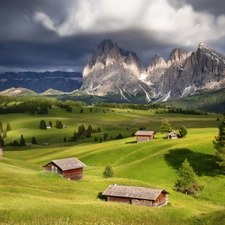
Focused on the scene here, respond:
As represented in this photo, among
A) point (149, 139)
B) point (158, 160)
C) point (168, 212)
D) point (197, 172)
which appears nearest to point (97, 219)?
point (168, 212)

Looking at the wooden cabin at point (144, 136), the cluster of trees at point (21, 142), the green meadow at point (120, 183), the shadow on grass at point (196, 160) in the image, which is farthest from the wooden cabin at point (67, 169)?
the cluster of trees at point (21, 142)

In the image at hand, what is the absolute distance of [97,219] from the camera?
3209cm

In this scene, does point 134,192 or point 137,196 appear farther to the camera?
point 134,192

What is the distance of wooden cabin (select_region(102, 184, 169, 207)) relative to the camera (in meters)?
45.3

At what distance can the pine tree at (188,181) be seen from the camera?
184 feet

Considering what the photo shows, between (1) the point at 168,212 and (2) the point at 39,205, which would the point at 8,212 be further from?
(1) the point at 168,212

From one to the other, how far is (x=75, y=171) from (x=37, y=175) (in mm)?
11917

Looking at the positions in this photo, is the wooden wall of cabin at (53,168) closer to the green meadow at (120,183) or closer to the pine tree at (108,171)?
the green meadow at (120,183)

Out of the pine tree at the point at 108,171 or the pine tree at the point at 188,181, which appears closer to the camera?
the pine tree at the point at 188,181

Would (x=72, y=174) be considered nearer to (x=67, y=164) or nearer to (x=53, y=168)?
(x=67, y=164)

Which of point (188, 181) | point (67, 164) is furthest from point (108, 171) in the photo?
point (188, 181)

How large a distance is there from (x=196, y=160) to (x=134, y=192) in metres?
32.2

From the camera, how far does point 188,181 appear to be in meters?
56.3

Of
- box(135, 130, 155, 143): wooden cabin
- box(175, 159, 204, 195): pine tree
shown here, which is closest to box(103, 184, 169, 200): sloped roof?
box(175, 159, 204, 195): pine tree
